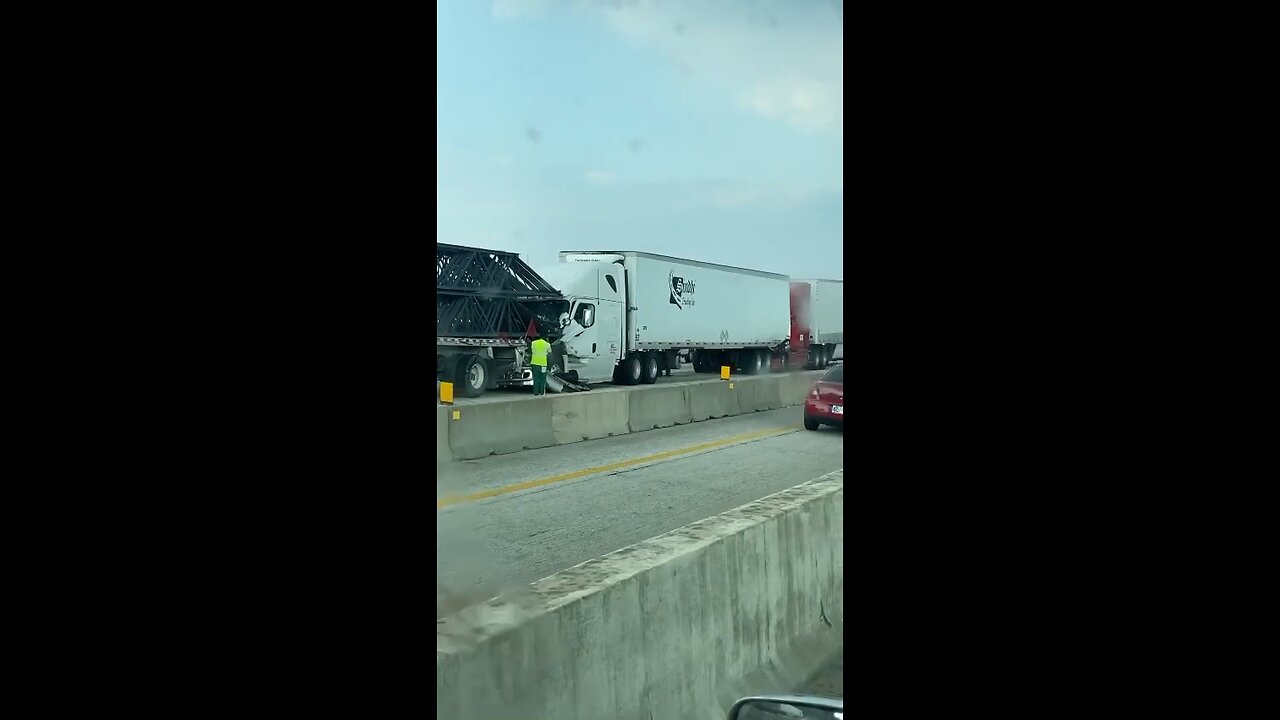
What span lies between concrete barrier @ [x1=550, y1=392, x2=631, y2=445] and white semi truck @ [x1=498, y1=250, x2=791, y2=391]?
11.3 ft

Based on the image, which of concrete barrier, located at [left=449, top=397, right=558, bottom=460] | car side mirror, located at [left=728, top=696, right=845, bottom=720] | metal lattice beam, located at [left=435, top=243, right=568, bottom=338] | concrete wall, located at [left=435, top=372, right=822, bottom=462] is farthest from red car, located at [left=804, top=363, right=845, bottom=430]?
car side mirror, located at [left=728, top=696, right=845, bottom=720]

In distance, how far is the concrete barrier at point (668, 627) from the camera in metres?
3.85

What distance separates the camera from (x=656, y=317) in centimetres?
2503

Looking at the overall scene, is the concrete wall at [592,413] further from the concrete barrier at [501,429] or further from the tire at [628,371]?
the tire at [628,371]

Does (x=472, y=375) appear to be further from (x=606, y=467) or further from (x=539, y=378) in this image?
(x=606, y=467)

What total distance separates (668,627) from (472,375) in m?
13.7

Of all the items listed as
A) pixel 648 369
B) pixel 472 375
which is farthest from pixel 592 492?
pixel 648 369
